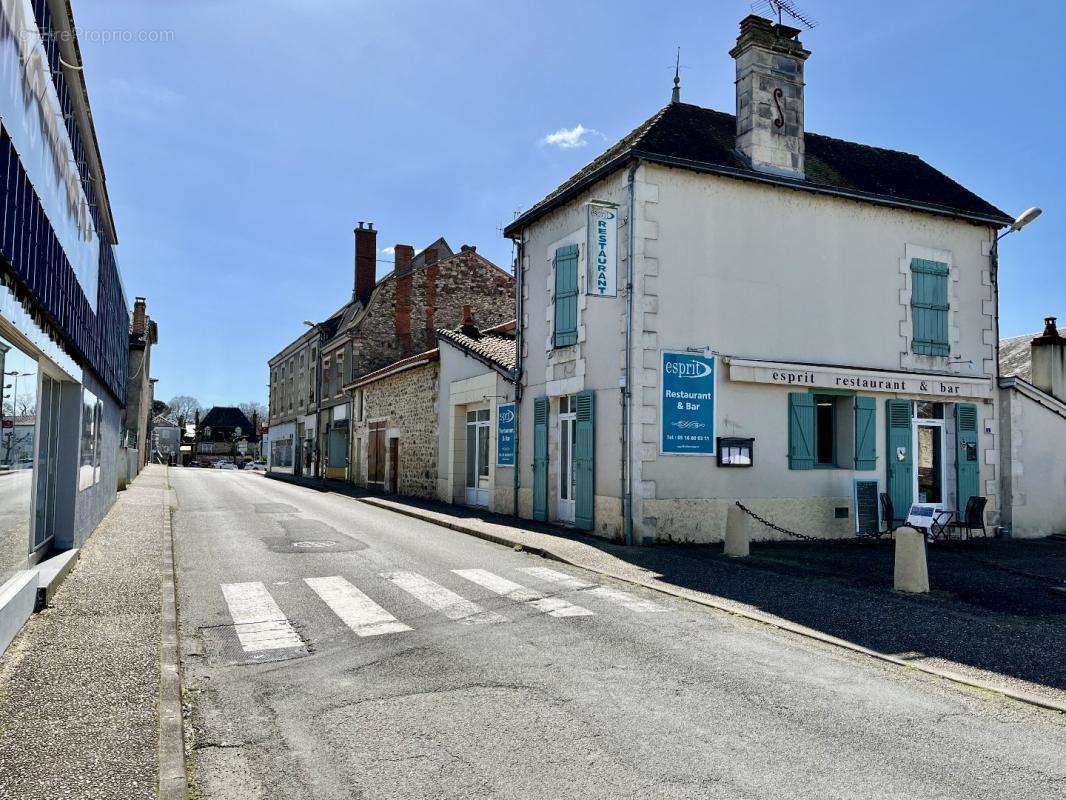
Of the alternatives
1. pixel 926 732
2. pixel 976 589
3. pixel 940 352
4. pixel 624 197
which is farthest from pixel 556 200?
pixel 926 732

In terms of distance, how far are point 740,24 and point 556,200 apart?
443cm

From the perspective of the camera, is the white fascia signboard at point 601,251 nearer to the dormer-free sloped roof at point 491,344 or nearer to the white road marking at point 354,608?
the dormer-free sloped roof at point 491,344

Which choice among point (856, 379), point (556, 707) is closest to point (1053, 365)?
point (856, 379)

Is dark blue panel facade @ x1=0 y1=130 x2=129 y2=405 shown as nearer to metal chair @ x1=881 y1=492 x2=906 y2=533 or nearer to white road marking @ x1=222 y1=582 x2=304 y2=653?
white road marking @ x1=222 y1=582 x2=304 y2=653

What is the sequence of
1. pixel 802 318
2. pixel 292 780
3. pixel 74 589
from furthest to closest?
pixel 802 318 < pixel 74 589 < pixel 292 780

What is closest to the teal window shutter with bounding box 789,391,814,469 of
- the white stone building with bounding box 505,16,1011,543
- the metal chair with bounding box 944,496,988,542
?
the white stone building with bounding box 505,16,1011,543

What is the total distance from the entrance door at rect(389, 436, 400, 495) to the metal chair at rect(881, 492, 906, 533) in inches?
557

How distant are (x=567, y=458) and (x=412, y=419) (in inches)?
365

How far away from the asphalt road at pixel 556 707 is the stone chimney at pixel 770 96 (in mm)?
9077

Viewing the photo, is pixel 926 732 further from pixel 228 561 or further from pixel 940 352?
pixel 940 352

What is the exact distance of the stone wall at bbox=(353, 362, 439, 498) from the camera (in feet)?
70.8

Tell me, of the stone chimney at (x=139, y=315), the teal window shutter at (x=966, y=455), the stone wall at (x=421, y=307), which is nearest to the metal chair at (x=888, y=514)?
the teal window shutter at (x=966, y=455)

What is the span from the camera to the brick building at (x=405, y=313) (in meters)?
31.4

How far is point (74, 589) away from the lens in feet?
25.5
